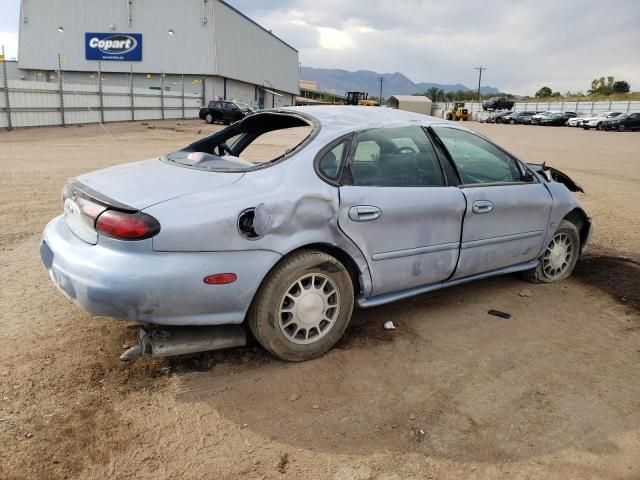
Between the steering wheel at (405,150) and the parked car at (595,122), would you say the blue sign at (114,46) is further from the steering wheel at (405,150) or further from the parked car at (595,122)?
the steering wheel at (405,150)

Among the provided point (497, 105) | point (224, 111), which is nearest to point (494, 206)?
point (224, 111)

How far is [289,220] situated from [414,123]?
147cm

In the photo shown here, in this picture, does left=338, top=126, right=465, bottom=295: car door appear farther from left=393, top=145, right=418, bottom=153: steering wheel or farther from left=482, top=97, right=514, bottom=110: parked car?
left=482, top=97, right=514, bottom=110: parked car

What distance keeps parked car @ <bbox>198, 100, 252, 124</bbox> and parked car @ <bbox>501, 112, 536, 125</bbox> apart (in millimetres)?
31000

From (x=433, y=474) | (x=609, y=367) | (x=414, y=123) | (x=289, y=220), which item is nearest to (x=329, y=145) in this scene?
(x=289, y=220)

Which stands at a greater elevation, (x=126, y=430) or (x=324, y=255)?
(x=324, y=255)

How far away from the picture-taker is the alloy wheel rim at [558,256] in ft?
15.8

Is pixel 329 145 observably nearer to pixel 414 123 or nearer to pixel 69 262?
pixel 414 123

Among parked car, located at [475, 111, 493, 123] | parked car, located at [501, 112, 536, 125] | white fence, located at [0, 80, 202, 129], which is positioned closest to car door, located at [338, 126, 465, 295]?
white fence, located at [0, 80, 202, 129]

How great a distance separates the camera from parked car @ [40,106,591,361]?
2.77 metres

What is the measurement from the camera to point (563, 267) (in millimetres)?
4988

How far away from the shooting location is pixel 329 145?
11.1 ft

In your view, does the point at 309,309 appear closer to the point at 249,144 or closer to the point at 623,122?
the point at 249,144

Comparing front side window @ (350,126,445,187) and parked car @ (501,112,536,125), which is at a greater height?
parked car @ (501,112,536,125)
